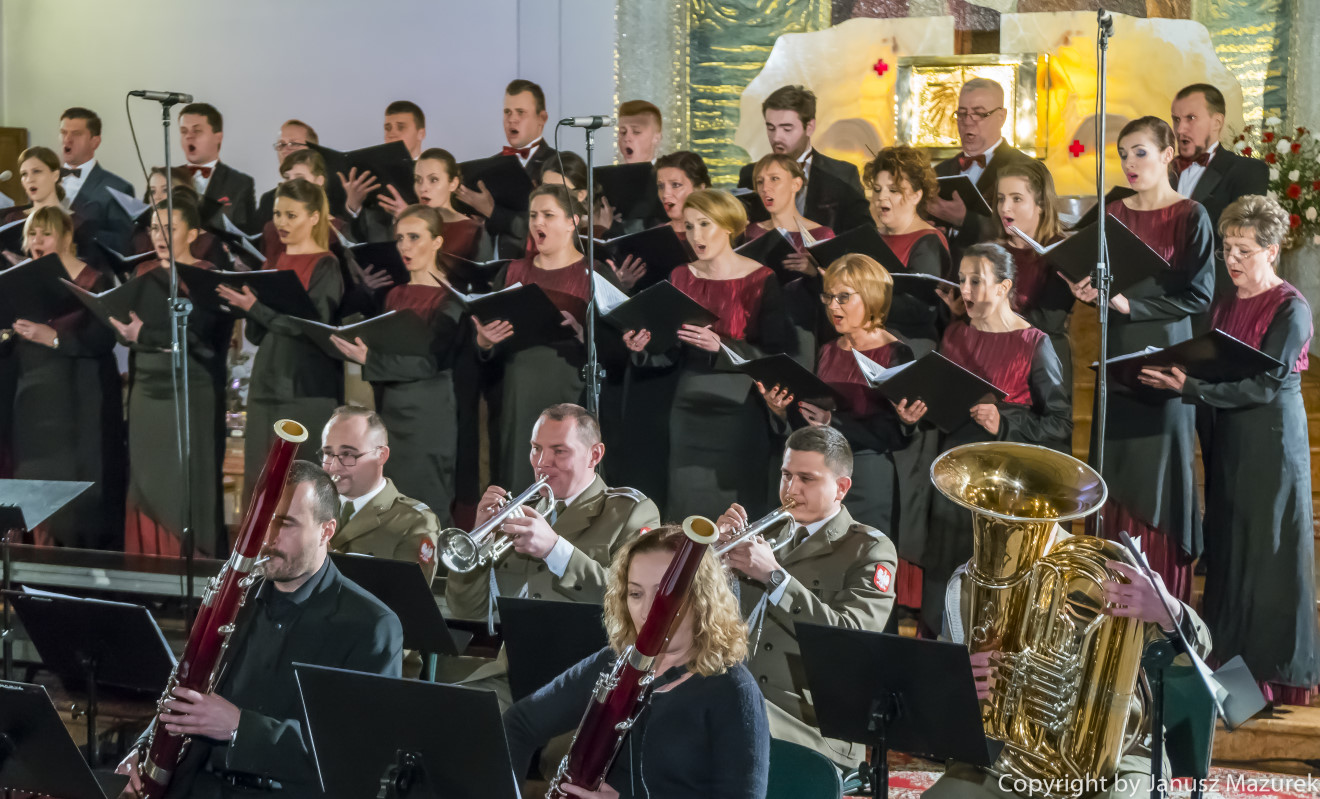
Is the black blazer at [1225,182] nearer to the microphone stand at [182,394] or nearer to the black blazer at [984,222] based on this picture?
the black blazer at [984,222]

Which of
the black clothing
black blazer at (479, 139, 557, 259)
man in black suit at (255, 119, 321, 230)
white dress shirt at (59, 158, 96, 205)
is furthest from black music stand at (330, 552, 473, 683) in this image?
white dress shirt at (59, 158, 96, 205)

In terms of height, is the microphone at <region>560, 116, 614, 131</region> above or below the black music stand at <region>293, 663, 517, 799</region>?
above

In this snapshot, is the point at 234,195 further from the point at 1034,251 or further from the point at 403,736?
the point at 403,736

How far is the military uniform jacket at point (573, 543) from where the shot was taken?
450cm

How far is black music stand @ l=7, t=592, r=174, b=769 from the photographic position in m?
3.69

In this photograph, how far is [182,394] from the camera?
7.01m

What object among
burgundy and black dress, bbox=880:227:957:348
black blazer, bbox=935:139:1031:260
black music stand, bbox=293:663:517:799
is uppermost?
black blazer, bbox=935:139:1031:260

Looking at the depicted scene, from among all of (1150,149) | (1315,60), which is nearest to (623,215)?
(1150,149)

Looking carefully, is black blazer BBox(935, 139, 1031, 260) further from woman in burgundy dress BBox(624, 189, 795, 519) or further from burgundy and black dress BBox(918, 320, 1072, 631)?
woman in burgundy dress BBox(624, 189, 795, 519)

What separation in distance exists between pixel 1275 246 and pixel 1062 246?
0.79 metres

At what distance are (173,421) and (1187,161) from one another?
5.09m

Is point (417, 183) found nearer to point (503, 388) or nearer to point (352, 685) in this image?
point (503, 388)

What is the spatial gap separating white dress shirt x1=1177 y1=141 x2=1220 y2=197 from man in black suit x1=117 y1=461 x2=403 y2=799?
4.19 m

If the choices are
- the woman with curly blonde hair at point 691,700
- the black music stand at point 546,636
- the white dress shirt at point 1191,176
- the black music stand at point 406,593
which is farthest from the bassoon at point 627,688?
the white dress shirt at point 1191,176
